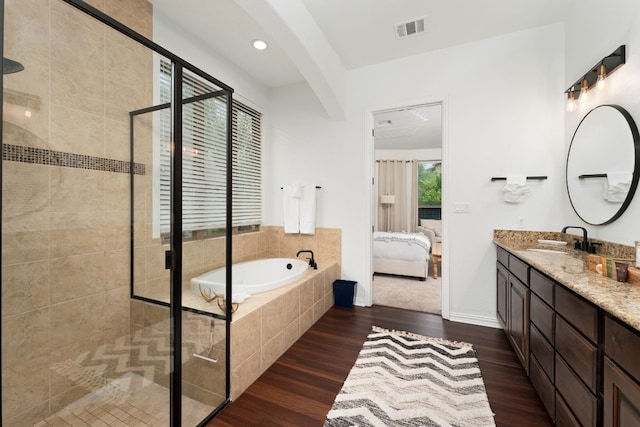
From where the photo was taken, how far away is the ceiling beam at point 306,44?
2018 millimetres

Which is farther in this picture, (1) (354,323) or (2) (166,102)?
(1) (354,323)

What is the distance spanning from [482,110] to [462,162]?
55 cm

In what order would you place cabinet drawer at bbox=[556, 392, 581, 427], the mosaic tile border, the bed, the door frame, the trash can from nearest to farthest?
the mosaic tile border
cabinet drawer at bbox=[556, 392, 581, 427]
the door frame
the trash can
the bed

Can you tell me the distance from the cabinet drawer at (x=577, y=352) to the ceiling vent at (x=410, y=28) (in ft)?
8.51

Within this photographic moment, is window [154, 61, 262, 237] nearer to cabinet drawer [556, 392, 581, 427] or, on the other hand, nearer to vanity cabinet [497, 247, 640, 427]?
vanity cabinet [497, 247, 640, 427]

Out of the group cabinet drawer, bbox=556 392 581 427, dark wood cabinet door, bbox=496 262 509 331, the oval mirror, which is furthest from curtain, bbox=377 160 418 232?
cabinet drawer, bbox=556 392 581 427

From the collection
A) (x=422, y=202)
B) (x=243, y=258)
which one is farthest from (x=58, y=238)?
(x=422, y=202)

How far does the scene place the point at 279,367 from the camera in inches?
82.7

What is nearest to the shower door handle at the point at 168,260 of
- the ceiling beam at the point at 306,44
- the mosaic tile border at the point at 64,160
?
the mosaic tile border at the point at 64,160

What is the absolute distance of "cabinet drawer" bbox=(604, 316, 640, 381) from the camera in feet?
2.86

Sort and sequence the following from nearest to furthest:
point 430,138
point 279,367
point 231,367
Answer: point 231,367 < point 279,367 < point 430,138

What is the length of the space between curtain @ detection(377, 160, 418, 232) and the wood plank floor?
4369 millimetres

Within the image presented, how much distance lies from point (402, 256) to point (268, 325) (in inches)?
119

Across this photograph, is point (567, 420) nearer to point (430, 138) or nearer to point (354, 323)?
point (354, 323)
